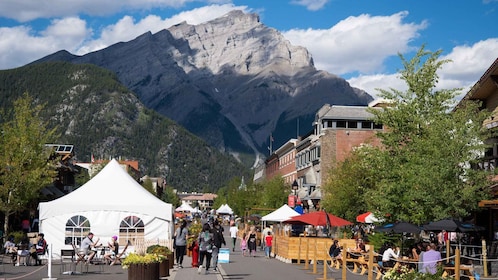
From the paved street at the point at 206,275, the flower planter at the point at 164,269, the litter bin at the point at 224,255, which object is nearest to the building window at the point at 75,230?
the paved street at the point at 206,275

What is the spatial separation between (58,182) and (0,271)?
178 ft

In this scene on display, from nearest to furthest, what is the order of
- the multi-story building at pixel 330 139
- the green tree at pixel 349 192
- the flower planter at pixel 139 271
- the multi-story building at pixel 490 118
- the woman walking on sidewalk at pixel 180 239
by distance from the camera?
the flower planter at pixel 139 271 < the woman walking on sidewalk at pixel 180 239 < the multi-story building at pixel 490 118 < the green tree at pixel 349 192 < the multi-story building at pixel 330 139

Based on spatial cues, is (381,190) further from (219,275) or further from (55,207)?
(55,207)

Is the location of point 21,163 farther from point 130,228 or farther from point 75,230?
point 130,228

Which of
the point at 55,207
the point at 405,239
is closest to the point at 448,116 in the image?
the point at 405,239

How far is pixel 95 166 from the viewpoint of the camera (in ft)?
364

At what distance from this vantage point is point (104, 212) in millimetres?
37312

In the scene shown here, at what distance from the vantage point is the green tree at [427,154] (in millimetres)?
30781

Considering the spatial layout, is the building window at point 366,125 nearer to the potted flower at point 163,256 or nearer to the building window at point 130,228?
the building window at point 130,228

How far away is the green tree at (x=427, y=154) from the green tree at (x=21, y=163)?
20089 millimetres

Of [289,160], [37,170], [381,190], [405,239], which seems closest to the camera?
[381,190]

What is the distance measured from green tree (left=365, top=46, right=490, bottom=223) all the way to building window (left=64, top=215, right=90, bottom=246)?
546 inches

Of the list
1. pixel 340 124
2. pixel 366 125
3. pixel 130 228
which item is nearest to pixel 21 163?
pixel 130 228

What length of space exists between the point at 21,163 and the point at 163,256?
22713 mm
